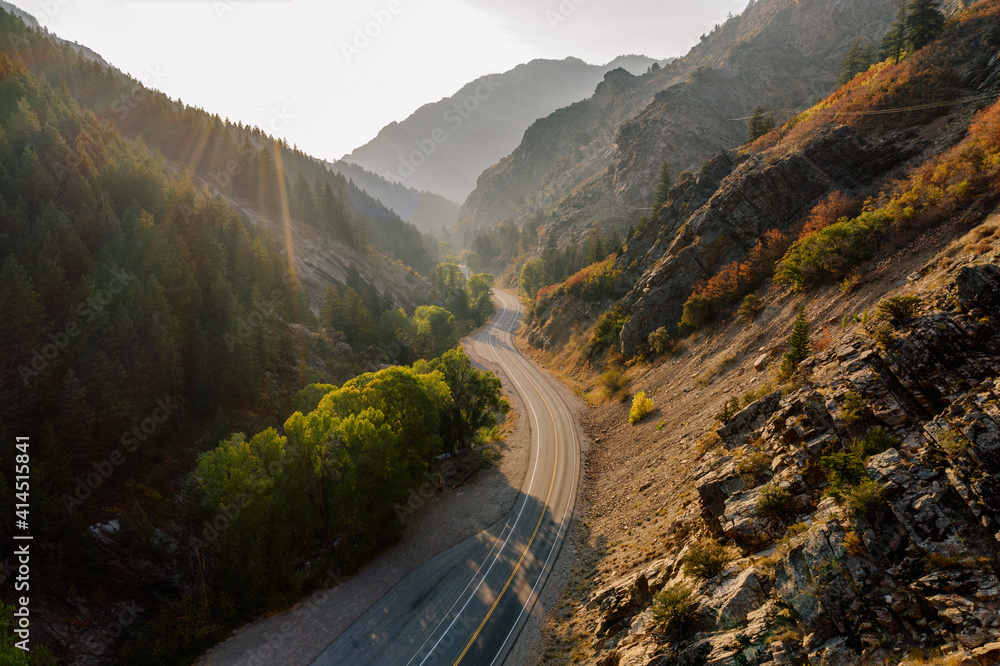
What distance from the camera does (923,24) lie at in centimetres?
3909

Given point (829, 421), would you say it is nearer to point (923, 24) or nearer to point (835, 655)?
point (835, 655)

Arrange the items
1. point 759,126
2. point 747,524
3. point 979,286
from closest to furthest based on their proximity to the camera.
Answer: point 979,286
point 747,524
point 759,126

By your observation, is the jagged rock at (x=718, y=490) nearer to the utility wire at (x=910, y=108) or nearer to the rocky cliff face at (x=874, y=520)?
the rocky cliff face at (x=874, y=520)

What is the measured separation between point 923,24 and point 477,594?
2529 inches

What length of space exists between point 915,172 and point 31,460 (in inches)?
2266

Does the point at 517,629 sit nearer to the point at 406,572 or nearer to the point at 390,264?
the point at 406,572

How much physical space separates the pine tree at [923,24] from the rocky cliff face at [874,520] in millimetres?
42944

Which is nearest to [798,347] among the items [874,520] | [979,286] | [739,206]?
[979,286]

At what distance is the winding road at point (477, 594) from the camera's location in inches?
785

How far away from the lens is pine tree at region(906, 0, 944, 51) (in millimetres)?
38188

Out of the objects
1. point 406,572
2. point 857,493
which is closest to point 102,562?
point 406,572

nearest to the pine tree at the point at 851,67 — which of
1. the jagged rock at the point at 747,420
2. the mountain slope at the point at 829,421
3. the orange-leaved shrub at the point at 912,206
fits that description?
the mountain slope at the point at 829,421

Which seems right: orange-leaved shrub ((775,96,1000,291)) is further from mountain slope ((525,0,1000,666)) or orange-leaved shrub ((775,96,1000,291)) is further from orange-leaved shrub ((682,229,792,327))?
orange-leaved shrub ((682,229,792,327))

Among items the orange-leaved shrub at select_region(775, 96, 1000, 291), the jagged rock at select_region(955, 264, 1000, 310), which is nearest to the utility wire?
the orange-leaved shrub at select_region(775, 96, 1000, 291)
